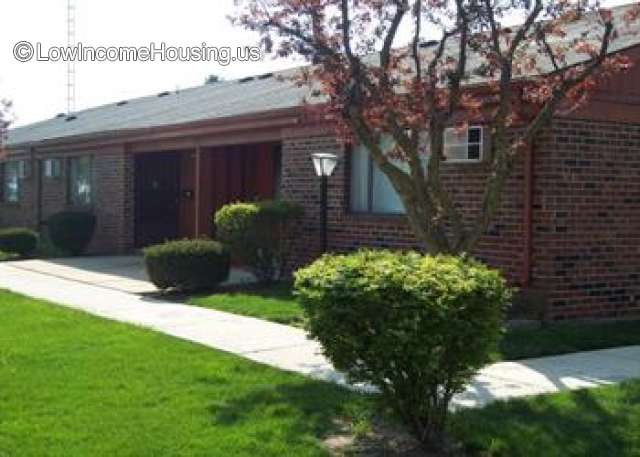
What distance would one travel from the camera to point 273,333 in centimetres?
981

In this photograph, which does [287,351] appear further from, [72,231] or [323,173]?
[72,231]

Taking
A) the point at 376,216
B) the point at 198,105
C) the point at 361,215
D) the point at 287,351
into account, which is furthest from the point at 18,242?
the point at 287,351

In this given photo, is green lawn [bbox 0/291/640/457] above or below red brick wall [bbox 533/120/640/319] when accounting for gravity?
below

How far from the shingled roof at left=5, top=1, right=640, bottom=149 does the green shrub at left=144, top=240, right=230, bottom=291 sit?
2540 mm

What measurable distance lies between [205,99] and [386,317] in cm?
1703

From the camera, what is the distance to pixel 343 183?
44.8 ft

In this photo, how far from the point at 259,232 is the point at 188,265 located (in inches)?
44.5

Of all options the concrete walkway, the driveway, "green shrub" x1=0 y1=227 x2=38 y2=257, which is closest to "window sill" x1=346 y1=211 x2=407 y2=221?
the driveway

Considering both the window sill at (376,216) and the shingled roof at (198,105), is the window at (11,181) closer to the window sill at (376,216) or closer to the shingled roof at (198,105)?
the shingled roof at (198,105)

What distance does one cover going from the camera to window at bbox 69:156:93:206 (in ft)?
72.8

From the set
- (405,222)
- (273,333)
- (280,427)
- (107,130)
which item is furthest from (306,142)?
(280,427)

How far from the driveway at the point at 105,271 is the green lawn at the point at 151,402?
541 centimetres

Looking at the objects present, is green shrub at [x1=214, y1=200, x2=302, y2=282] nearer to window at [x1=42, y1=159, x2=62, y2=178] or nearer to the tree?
the tree

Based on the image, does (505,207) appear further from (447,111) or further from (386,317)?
(386,317)
